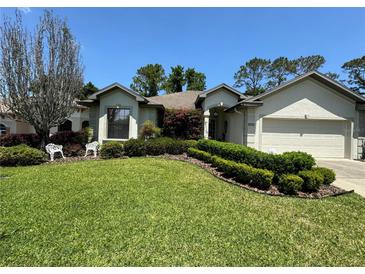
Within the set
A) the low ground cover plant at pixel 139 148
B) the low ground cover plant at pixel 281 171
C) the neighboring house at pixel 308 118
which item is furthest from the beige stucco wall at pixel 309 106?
the low ground cover plant at pixel 281 171

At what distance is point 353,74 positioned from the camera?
36406mm

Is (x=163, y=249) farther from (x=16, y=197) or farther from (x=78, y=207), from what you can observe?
(x=16, y=197)

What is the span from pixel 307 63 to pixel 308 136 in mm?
33661

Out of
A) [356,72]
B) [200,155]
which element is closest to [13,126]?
[200,155]

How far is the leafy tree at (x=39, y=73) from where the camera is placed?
1181 centimetres

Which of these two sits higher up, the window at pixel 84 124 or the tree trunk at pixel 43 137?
the window at pixel 84 124

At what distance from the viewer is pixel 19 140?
45.6 feet

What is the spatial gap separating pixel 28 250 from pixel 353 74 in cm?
4760

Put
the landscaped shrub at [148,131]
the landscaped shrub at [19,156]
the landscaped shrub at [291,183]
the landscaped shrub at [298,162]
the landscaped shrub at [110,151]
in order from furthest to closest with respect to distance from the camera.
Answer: the landscaped shrub at [148,131] → the landscaped shrub at [110,151] → the landscaped shrub at [19,156] → the landscaped shrub at [298,162] → the landscaped shrub at [291,183]

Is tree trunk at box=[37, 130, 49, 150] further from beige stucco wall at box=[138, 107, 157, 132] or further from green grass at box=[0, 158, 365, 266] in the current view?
green grass at box=[0, 158, 365, 266]

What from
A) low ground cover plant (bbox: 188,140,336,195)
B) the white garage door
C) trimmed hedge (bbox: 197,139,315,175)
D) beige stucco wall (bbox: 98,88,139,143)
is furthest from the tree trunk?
the white garage door

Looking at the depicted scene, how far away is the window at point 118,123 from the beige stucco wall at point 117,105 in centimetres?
38

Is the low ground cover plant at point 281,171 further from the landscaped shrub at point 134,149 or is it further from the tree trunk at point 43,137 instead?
the tree trunk at point 43,137

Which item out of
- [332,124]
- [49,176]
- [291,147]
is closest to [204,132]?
[291,147]
